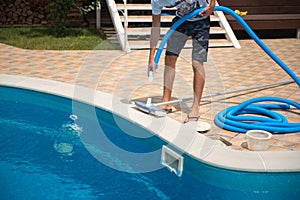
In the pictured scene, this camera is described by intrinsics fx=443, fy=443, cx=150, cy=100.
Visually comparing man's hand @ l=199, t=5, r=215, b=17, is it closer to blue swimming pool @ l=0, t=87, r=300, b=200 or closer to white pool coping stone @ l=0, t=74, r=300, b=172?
white pool coping stone @ l=0, t=74, r=300, b=172

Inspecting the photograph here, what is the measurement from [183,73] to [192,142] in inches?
109

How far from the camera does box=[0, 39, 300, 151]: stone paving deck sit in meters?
4.79

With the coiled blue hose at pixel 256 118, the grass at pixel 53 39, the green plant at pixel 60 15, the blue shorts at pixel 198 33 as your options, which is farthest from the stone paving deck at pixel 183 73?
the green plant at pixel 60 15

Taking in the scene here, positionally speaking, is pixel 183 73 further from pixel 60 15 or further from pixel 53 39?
pixel 60 15

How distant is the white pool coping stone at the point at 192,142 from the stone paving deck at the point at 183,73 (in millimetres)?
190

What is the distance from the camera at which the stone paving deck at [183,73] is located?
4.79 m

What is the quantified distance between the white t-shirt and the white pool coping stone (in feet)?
3.47

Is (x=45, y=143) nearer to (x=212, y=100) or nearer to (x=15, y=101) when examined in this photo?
(x=15, y=101)

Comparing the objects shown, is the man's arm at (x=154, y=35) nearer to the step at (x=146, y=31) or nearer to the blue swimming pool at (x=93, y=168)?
the blue swimming pool at (x=93, y=168)

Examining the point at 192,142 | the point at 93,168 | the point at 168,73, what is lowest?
the point at 93,168

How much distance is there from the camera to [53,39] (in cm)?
892

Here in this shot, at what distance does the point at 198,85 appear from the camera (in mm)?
4410

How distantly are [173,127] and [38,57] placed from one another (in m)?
3.91

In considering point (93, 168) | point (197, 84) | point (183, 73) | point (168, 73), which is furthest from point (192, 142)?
point (183, 73)
